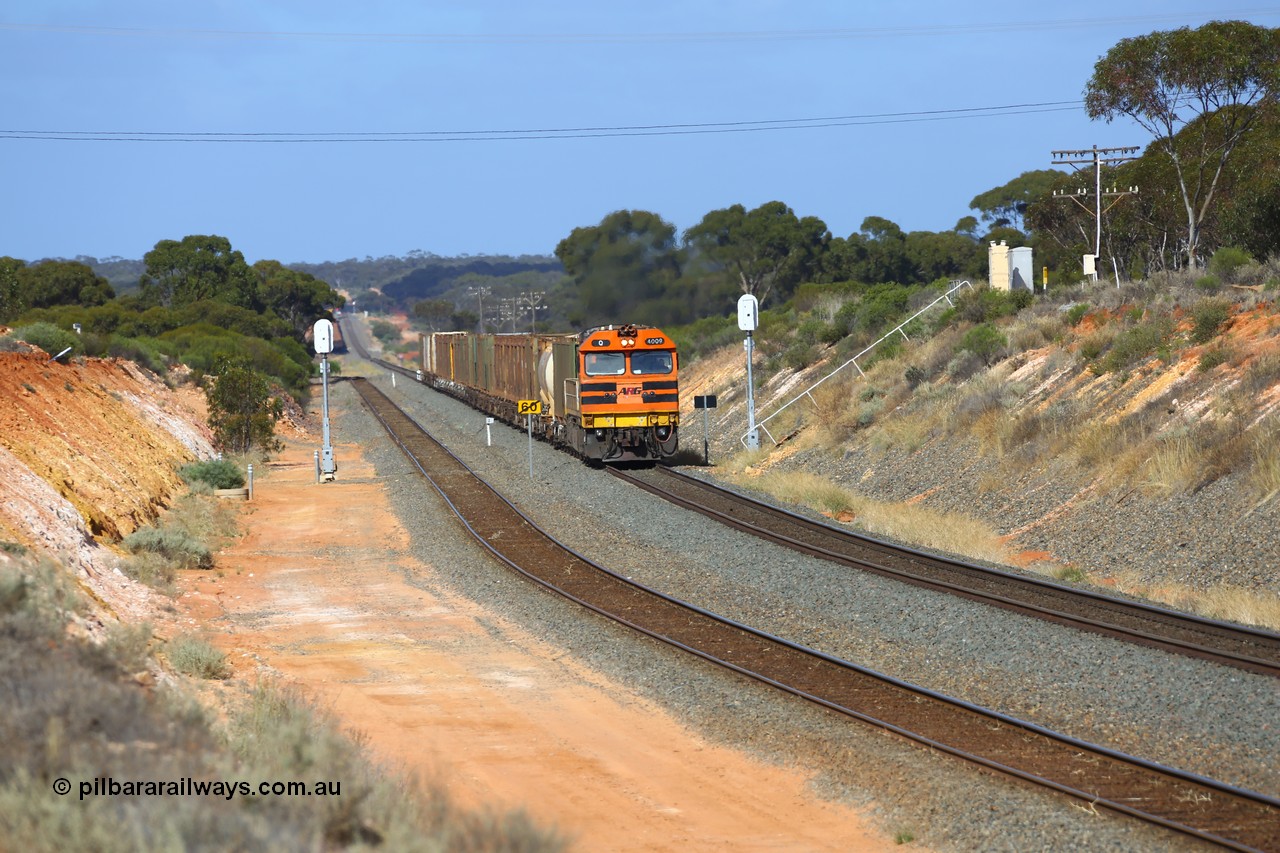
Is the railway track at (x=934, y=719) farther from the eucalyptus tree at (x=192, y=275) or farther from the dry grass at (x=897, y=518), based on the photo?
the eucalyptus tree at (x=192, y=275)

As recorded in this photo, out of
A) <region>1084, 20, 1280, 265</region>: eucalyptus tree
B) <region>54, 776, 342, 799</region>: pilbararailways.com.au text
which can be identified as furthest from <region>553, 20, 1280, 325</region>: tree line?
<region>54, 776, 342, 799</region>: pilbararailways.com.au text

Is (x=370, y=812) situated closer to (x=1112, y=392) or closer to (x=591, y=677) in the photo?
(x=591, y=677)

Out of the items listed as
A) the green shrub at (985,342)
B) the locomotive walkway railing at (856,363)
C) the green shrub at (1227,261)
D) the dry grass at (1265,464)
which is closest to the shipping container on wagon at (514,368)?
the locomotive walkway railing at (856,363)

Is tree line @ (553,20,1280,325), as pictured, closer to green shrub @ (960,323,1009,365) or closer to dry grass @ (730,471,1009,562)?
green shrub @ (960,323,1009,365)

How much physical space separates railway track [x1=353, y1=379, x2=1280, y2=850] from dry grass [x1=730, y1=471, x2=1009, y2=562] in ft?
20.5

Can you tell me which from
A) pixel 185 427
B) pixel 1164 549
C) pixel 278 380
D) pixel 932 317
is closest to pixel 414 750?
pixel 1164 549

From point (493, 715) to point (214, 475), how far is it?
20.0 meters

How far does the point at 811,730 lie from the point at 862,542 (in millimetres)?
9679

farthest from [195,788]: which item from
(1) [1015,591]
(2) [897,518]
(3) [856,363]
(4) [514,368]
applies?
(4) [514,368]

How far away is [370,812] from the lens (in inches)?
270

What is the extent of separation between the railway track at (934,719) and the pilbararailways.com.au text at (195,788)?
526 cm

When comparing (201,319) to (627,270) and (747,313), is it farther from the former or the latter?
(747,313)

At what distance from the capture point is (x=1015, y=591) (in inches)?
655

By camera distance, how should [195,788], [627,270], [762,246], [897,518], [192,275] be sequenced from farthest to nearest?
[192,275], [762,246], [627,270], [897,518], [195,788]
